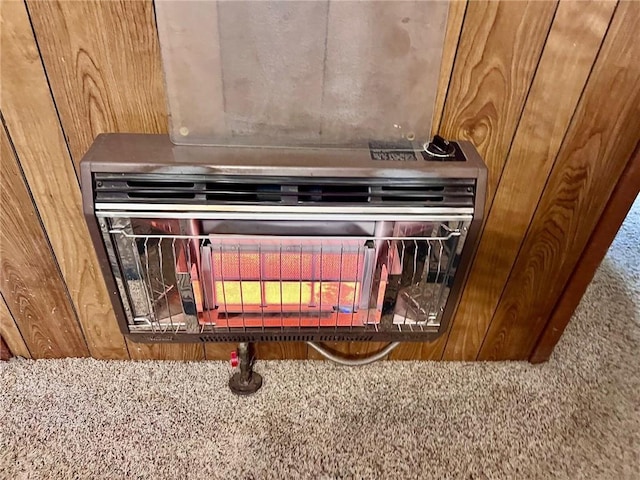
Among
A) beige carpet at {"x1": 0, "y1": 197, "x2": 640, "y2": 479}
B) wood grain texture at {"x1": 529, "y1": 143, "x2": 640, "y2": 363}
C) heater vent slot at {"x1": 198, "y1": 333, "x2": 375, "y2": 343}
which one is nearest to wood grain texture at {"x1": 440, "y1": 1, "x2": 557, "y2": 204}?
wood grain texture at {"x1": 529, "y1": 143, "x2": 640, "y2": 363}

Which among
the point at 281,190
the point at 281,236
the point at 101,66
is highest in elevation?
the point at 101,66

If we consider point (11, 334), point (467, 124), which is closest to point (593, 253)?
point (467, 124)

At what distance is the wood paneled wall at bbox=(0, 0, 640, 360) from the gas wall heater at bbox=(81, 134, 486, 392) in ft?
0.32

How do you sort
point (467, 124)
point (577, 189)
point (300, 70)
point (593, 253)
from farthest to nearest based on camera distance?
point (593, 253)
point (577, 189)
point (467, 124)
point (300, 70)

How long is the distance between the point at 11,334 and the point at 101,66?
2.48 ft

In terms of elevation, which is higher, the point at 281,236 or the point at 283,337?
the point at 281,236

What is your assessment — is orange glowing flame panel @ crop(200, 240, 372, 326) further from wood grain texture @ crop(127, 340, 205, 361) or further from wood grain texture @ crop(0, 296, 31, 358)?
wood grain texture @ crop(0, 296, 31, 358)

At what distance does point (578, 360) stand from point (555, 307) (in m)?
0.23

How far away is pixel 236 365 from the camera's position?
4.39 feet

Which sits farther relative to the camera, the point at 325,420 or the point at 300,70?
the point at 325,420

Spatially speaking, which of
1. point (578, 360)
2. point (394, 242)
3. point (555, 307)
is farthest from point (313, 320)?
point (578, 360)

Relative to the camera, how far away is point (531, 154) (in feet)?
3.49

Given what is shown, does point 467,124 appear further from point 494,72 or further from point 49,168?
point 49,168

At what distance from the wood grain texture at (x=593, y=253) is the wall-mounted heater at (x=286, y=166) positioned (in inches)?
14.0
